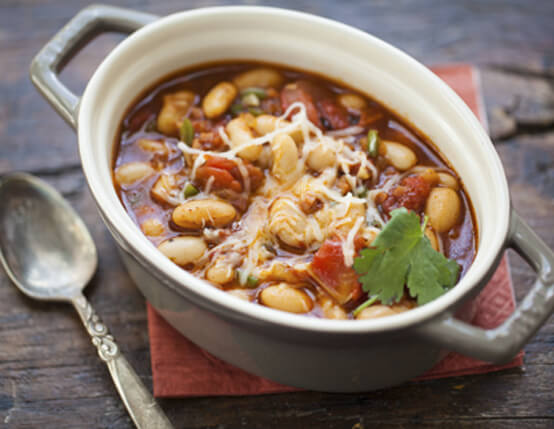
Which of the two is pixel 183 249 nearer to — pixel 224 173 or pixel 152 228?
pixel 152 228

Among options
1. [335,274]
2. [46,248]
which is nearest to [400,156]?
[335,274]

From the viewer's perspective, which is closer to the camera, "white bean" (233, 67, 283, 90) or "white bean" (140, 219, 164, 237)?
"white bean" (140, 219, 164, 237)

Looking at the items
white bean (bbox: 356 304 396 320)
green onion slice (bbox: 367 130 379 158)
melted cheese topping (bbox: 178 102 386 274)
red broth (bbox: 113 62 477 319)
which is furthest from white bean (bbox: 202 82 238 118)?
white bean (bbox: 356 304 396 320)

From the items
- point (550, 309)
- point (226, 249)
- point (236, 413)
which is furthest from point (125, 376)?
point (550, 309)

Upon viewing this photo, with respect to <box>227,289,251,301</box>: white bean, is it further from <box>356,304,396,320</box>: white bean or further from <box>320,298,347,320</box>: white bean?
<box>356,304,396,320</box>: white bean

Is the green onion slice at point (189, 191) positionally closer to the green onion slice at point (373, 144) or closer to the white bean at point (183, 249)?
the white bean at point (183, 249)

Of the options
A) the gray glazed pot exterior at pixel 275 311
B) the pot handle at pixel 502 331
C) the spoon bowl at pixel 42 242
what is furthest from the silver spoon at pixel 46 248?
the pot handle at pixel 502 331
